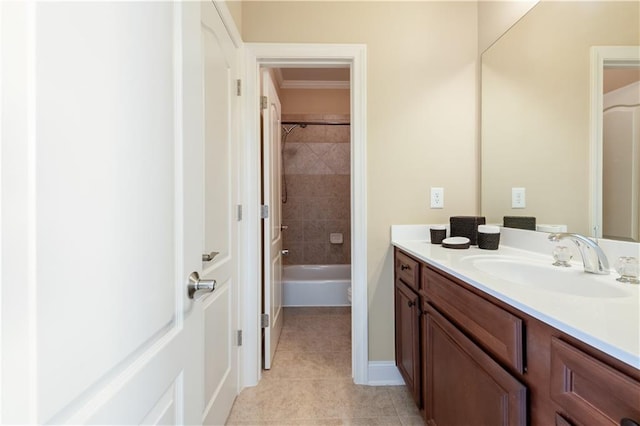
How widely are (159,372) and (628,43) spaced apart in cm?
172

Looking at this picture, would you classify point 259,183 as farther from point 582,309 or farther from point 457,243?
point 582,309

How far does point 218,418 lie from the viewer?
1.36 meters

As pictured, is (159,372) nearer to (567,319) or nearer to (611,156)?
(567,319)

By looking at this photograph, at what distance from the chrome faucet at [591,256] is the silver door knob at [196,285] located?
1236 millimetres

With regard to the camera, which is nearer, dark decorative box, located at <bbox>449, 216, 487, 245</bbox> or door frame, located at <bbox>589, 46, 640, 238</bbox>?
door frame, located at <bbox>589, 46, 640, 238</bbox>

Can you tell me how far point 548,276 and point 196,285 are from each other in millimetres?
1252

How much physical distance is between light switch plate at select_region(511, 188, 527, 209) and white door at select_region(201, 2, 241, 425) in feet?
5.13

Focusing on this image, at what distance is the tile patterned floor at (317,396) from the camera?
1497 millimetres

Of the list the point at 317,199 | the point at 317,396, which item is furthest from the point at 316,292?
the point at 317,396

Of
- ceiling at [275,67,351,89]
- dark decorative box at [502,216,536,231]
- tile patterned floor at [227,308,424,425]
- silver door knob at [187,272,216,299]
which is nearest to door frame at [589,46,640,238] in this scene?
dark decorative box at [502,216,536,231]

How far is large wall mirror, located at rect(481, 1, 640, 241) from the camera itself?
0.99 metres

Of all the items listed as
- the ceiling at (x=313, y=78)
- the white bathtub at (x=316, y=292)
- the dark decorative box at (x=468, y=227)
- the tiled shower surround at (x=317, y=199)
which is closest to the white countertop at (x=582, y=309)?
the dark decorative box at (x=468, y=227)

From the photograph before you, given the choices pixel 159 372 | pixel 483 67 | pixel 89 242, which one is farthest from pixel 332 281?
pixel 89 242

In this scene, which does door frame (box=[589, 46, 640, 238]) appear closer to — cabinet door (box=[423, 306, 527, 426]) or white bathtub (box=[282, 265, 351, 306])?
cabinet door (box=[423, 306, 527, 426])
